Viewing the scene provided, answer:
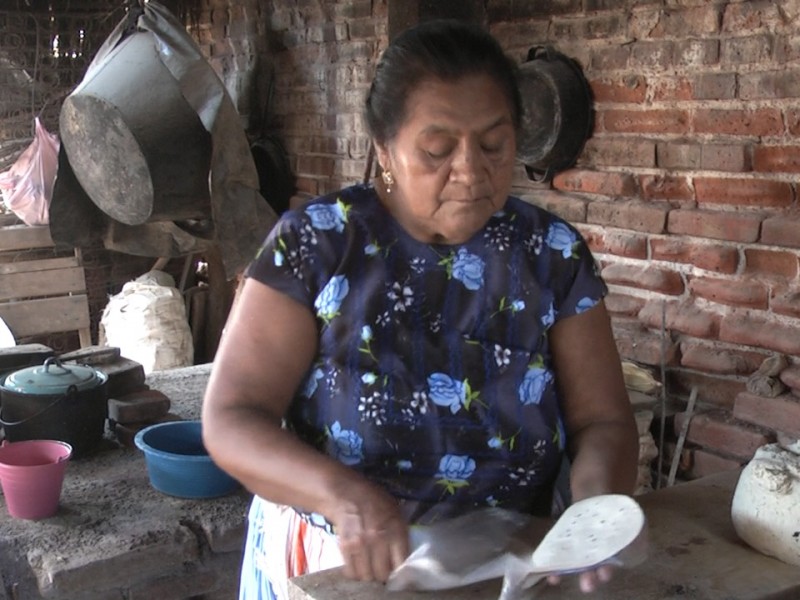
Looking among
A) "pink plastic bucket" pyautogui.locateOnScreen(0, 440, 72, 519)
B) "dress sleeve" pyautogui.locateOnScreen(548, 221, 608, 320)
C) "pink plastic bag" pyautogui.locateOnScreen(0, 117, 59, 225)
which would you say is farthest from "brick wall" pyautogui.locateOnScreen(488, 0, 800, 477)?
"pink plastic bag" pyautogui.locateOnScreen(0, 117, 59, 225)

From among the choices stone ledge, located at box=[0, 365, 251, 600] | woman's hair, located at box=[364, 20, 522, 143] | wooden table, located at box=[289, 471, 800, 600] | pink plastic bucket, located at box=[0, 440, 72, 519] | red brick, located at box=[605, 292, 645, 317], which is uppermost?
woman's hair, located at box=[364, 20, 522, 143]

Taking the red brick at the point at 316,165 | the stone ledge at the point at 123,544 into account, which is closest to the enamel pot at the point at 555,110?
the red brick at the point at 316,165

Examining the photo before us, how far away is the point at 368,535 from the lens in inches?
44.1

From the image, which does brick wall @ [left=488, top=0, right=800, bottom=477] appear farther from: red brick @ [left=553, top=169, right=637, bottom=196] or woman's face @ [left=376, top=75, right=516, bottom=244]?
woman's face @ [left=376, top=75, right=516, bottom=244]

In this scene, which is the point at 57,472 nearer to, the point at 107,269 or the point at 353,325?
the point at 353,325

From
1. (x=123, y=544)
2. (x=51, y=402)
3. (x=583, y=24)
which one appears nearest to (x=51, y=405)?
(x=51, y=402)

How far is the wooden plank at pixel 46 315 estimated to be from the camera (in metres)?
4.73

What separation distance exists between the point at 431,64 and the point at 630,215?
1311mm

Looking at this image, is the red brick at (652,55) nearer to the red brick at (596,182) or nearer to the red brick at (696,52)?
the red brick at (696,52)

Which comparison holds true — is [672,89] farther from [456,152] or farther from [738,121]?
[456,152]

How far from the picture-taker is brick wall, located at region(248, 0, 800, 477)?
2.15 metres

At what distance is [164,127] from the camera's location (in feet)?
10.1

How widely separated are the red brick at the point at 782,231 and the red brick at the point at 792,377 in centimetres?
28

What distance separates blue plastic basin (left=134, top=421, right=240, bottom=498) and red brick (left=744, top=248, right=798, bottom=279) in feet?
4.38
